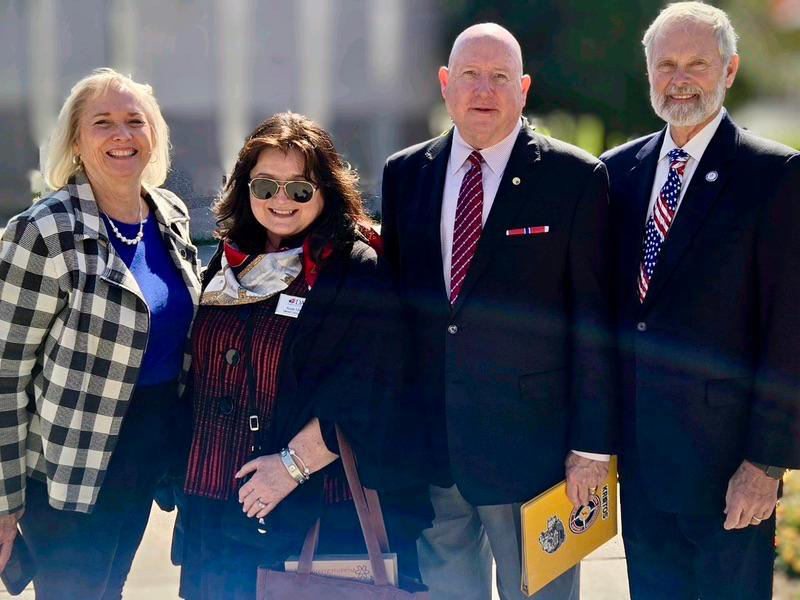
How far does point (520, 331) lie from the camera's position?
2.66 meters

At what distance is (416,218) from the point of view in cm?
281

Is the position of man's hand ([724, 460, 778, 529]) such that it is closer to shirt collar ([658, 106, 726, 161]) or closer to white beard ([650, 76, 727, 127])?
shirt collar ([658, 106, 726, 161])

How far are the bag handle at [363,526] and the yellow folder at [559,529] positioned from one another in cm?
44

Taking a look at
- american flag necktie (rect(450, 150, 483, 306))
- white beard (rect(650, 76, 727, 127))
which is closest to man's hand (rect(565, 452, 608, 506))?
american flag necktie (rect(450, 150, 483, 306))

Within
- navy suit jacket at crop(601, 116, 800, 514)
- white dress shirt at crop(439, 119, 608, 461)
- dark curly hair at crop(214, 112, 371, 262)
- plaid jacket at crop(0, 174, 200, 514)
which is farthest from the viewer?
white dress shirt at crop(439, 119, 608, 461)

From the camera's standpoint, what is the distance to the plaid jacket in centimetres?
255

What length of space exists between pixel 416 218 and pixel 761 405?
121 centimetres

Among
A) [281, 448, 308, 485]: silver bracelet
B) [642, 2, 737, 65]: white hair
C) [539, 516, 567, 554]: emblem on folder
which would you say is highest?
[642, 2, 737, 65]: white hair

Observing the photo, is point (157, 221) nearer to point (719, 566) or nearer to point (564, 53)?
point (719, 566)

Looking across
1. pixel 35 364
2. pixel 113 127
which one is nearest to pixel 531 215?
pixel 113 127

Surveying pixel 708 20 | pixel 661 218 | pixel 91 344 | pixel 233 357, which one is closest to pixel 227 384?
pixel 233 357

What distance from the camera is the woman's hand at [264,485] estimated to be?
8.45ft

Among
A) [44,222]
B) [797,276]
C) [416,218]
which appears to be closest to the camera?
[797,276]

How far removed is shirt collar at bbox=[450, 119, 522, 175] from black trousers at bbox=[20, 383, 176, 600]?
4.09 feet
